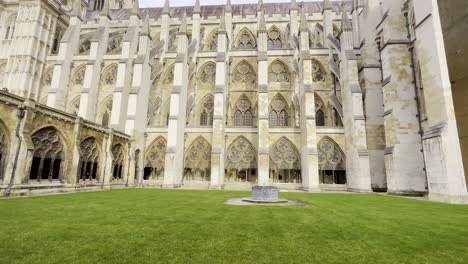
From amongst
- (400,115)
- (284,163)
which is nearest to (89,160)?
(284,163)

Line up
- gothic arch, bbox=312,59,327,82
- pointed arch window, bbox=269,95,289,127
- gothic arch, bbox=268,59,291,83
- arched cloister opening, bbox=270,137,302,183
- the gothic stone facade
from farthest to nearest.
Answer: gothic arch, bbox=268,59,291,83
pointed arch window, bbox=269,95,289,127
gothic arch, bbox=312,59,327,82
arched cloister opening, bbox=270,137,302,183
the gothic stone facade

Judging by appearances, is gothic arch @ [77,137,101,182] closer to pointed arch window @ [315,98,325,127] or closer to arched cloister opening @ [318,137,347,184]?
arched cloister opening @ [318,137,347,184]

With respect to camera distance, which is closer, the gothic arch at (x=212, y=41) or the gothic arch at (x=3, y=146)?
the gothic arch at (x=3, y=146)

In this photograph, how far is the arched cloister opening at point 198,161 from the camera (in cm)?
2120

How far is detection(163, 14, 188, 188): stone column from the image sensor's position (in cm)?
1898

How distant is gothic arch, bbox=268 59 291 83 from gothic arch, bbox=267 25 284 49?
4.85 m

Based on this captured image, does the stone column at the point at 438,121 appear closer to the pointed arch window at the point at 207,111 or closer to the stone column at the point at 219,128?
the stone column at the point at 219,128

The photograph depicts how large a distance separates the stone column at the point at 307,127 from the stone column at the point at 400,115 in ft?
16.1

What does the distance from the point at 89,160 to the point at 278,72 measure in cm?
1943

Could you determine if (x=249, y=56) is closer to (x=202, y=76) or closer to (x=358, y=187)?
(x=202, y=76)

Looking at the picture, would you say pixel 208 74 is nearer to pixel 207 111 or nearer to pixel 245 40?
pixel 207 111

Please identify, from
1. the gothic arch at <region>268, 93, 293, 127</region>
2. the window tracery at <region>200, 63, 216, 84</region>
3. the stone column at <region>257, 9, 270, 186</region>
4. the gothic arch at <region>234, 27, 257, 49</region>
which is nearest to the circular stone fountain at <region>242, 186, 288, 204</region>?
the stone column at <region>257, 9, 270, 186</region>

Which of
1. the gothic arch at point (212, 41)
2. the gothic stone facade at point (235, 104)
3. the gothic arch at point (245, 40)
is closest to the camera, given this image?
the gothic stone facade at point (235, 104)

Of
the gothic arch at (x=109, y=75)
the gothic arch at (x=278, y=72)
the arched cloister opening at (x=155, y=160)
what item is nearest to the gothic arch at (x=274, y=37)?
the gothic arch at (x=278, y=72)
